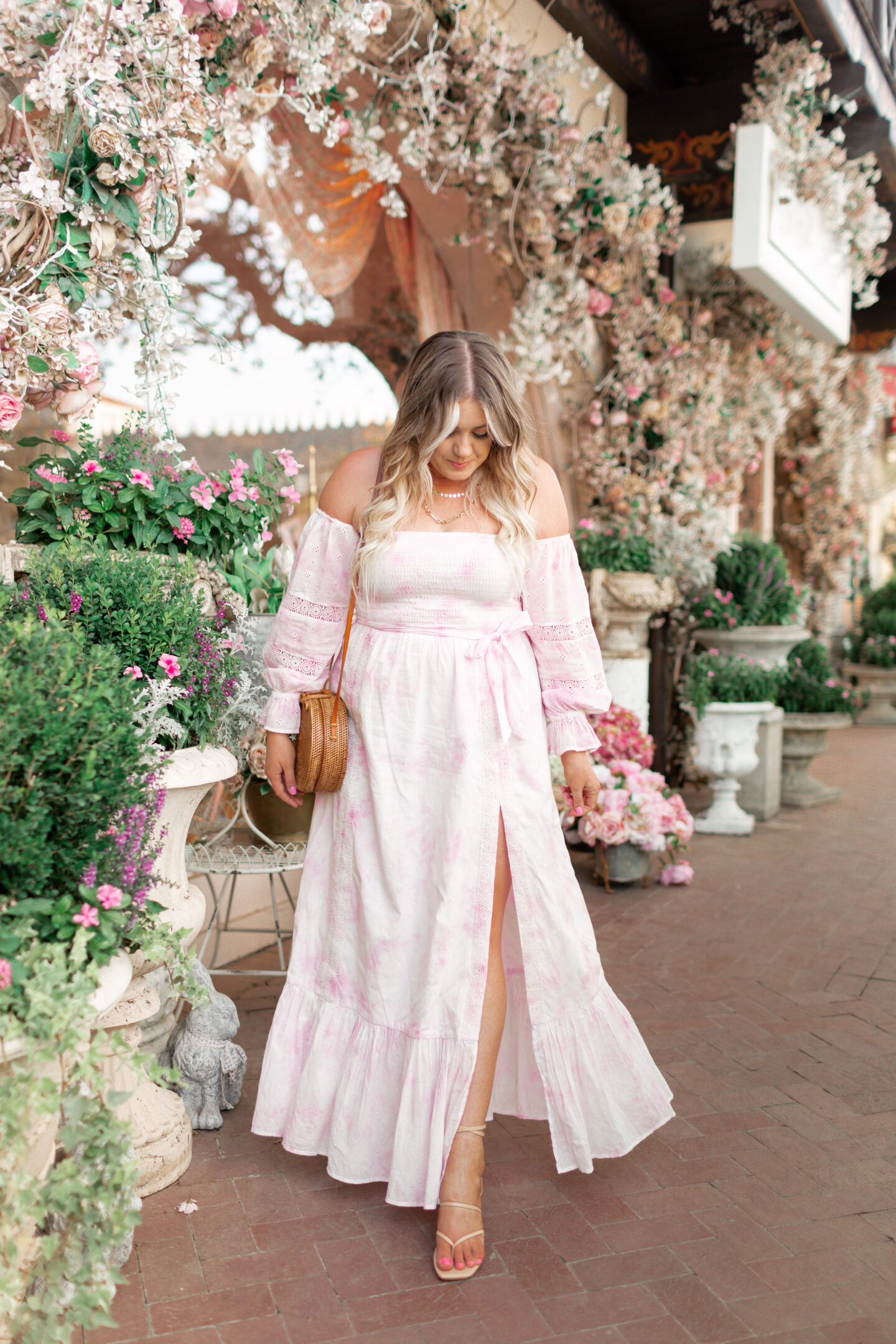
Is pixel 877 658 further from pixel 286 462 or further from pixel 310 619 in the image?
pixel 310 619

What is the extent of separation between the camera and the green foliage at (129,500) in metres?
2.67

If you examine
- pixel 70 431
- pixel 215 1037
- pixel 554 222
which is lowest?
pixel 215 1037

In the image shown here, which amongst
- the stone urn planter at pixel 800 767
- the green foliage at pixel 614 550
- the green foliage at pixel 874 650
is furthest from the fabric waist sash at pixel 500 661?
the green foliage at pixel 874 650

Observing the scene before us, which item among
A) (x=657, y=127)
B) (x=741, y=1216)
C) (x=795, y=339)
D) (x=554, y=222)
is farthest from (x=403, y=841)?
(x=795, y=339)

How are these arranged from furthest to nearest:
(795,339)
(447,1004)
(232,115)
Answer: (795,339) < (232,115) < (447,1004)

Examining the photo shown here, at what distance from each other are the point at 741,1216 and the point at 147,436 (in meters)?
2.42

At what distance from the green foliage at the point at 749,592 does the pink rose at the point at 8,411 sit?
481 centimetres

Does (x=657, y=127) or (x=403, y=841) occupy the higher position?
(x=657, y=127)

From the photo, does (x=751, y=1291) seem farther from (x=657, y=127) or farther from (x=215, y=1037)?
(x=657, y=127)

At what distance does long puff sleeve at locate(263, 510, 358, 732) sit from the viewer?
2.36m

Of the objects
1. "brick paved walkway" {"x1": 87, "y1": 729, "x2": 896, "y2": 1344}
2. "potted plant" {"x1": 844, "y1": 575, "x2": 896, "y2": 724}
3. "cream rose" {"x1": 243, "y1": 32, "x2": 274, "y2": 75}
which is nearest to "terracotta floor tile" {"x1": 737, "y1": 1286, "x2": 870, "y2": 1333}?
"brick paved walkway" {"x1": 87, "y1": 729, "x2": 896, "y2": 1344}

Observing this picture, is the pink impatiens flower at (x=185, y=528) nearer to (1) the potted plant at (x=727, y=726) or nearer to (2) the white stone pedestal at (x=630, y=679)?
(2) the white stone pedestal at (x=630, y=679)

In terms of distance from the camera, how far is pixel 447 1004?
2.21 meters

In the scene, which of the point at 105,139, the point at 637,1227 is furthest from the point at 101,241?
the point at 637,1227
